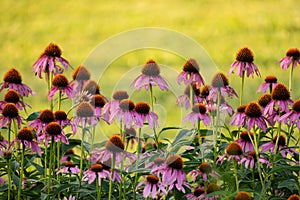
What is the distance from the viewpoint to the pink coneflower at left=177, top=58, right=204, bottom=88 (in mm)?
2434

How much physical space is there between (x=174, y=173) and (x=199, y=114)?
17.6 inches

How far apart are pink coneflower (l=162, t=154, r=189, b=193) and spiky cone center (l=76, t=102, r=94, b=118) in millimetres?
374

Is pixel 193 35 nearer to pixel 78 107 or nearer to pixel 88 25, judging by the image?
pixel 88 25

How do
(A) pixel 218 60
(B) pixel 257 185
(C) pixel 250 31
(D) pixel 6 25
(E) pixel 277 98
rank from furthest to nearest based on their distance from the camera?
(D) pixel 6 25
(C) pixel 250 31
(A) pixel 218 60
(E) pixel 277 98
(B) pixel 257 185

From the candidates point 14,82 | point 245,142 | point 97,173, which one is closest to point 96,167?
point 97,173

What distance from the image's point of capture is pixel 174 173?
196 cm

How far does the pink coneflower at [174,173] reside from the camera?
6.38ft

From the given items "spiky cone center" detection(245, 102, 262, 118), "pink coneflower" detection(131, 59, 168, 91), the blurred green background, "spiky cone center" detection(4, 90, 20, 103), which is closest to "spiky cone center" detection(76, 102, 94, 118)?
"pink coneflower" detection(131, 59, 168, 91)

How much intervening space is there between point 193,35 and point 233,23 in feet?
1.90

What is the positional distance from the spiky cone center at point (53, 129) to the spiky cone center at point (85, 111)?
0.33 feet

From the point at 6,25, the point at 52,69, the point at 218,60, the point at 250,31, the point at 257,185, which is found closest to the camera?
the point at 257,185

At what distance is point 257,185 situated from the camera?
2107mm

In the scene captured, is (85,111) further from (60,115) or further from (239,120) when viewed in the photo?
(239,120)

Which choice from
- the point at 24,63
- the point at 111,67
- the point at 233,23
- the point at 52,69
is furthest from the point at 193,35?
the point at 52,69
